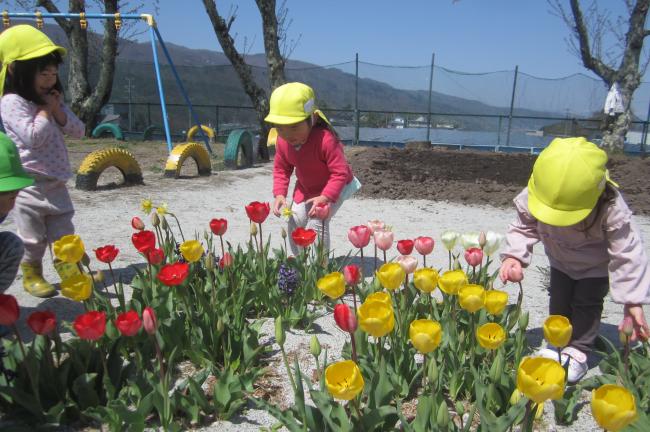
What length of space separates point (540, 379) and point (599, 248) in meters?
1.27

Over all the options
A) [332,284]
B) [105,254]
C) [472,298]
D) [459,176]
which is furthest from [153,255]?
[459,176]

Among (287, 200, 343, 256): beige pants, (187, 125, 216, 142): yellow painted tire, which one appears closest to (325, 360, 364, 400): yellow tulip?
(287, 200, 343, 256): beige pants

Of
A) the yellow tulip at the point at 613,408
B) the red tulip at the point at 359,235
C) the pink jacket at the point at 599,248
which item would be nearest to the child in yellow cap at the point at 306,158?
the red tulip at the point at 359,235

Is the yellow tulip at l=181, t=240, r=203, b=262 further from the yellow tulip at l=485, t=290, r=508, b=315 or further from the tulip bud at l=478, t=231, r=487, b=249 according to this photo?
the tulip bud at l=478, t=231, r=487, b=249

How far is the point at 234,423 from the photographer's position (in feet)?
6.43

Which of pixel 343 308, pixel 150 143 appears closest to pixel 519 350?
pixel 343 308

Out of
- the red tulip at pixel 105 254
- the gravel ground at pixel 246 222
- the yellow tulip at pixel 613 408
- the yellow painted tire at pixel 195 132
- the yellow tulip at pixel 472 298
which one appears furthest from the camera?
the yellow painted tire at pixel 195 132

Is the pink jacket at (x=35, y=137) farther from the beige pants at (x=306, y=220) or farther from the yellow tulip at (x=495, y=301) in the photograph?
the yellow tulip at (x=495, y=301)

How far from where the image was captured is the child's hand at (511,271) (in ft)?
6.97

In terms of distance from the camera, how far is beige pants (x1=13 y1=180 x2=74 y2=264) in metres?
3.02

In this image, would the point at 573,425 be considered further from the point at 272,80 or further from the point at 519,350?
the point at 272,80

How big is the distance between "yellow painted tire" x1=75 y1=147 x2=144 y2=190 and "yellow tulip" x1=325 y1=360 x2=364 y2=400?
20.0 ft

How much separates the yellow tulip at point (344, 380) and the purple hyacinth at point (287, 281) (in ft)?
4.88

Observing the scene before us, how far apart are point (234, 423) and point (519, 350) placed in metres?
1.15
